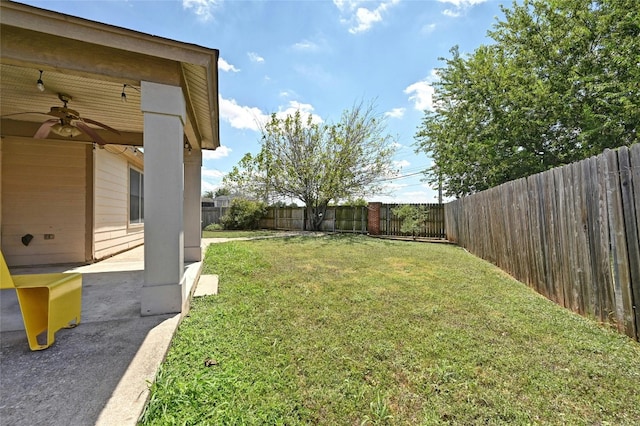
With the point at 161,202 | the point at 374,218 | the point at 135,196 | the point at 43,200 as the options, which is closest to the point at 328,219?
the point at 374,218

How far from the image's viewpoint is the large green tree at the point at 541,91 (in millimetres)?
7602

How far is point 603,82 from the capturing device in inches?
305

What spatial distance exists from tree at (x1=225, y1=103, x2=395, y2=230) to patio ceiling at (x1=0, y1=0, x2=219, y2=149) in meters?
10.4

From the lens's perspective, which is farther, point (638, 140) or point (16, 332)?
point (638, 140)

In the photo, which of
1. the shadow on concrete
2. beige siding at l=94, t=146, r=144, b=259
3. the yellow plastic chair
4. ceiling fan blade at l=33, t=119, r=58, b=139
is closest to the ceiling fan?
ceiling fan blade at l=33, t=119, r=58, b=139

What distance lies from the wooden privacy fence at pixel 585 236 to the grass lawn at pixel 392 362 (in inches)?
10.1

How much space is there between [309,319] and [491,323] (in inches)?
76.8

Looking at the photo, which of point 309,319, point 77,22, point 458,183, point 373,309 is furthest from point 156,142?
point 458,183

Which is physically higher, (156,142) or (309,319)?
(156,142)

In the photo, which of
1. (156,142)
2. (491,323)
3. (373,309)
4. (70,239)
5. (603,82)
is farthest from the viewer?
(603,82)

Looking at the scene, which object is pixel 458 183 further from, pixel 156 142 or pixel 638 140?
pixel 156 142

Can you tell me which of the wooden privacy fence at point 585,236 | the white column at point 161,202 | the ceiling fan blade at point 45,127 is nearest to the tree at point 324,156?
the wooden privacy fence at point 585,236

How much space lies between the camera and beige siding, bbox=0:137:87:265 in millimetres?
4504

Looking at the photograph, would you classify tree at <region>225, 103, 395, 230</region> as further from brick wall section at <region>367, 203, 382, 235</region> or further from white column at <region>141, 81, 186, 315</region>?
white column at <region>141, 81, 186, 315</region>
